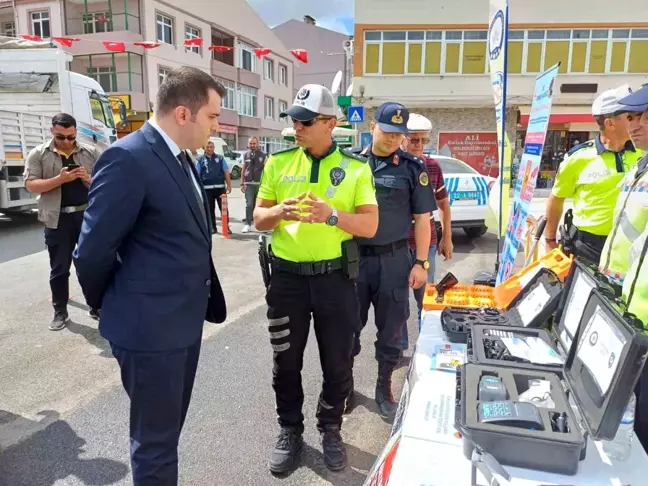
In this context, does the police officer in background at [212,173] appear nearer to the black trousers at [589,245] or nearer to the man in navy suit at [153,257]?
the black trousers at [589,245]

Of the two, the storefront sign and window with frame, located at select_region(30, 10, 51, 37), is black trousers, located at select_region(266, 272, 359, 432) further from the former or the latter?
window with frame, located at select_region(30, 10, 51, 37)

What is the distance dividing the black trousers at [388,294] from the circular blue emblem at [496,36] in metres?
1.98

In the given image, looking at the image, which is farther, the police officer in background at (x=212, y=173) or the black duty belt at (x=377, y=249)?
the police officer in background at (x=212, y=173)

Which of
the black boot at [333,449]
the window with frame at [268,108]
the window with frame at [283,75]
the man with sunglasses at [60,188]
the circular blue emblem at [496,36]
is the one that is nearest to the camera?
the black boot at [333,449]

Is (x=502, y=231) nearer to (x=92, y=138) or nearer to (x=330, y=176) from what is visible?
(x=330, y=176)

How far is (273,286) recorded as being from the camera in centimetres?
250

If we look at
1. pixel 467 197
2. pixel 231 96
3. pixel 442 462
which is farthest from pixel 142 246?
pixel 231 96

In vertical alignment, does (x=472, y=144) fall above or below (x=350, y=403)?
above

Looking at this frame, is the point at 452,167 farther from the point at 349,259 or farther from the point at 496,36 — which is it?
the point at 349,259

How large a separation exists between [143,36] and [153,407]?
2705 centimetres

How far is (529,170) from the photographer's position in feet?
A: 12.7

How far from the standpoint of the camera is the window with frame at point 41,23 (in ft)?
83.5

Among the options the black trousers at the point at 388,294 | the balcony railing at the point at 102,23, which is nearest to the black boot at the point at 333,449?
the black trousers at the point at 388,294

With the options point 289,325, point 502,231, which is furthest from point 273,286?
point 502,231
